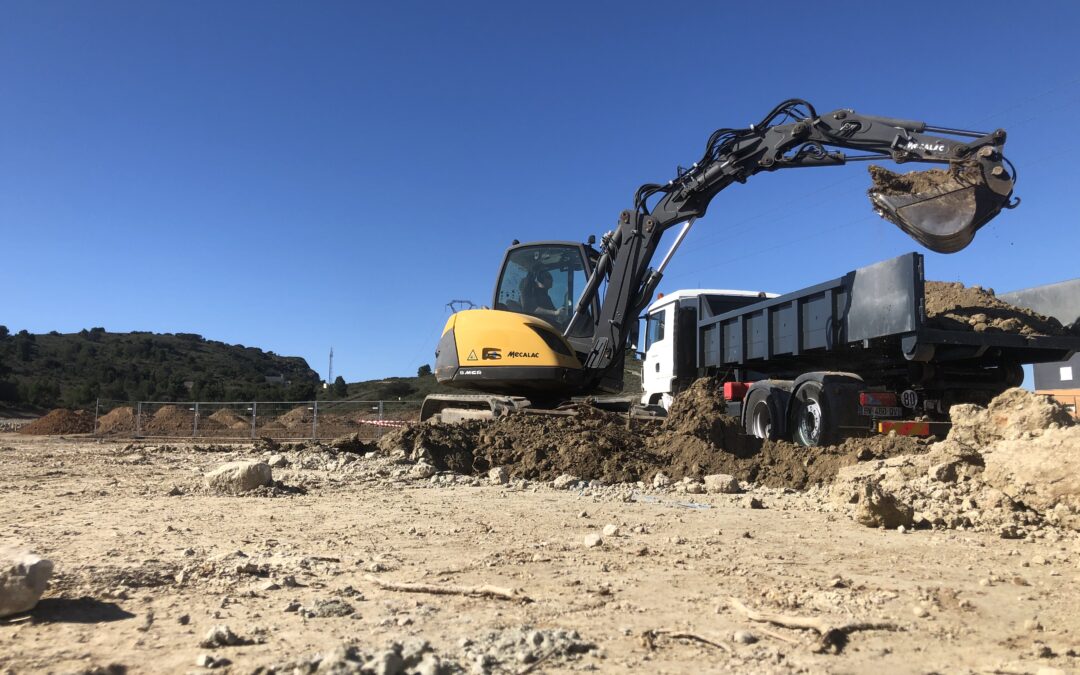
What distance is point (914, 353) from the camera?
9.08m

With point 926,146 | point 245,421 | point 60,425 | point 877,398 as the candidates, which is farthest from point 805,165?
point 60,425

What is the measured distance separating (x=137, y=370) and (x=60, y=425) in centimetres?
4462

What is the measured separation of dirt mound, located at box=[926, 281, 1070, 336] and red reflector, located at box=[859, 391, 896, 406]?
1100mm

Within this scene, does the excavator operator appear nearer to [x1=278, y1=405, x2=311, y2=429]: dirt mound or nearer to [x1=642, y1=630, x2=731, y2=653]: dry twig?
[x1=642, y1=630, x2=731, y2=653]: dry twig

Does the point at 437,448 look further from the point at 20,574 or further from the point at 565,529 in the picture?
the point at 20,574

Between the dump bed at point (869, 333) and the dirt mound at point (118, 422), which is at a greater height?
the dump bed at point (869, 333)

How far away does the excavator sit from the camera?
1041 cm

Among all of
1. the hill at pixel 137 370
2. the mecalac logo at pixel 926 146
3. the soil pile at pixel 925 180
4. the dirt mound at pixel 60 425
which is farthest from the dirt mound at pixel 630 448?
the hill at pixel 137 370

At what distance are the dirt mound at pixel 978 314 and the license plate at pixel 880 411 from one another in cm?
123

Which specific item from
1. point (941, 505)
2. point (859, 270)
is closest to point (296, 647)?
point (941, 505)

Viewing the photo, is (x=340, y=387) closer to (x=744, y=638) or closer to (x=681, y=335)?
(x=681, y=335)

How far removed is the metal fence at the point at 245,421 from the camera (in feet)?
78.2

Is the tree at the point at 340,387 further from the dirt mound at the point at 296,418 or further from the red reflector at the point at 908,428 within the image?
the red reflector at the point at 908,428

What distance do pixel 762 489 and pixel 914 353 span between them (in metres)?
2.49
